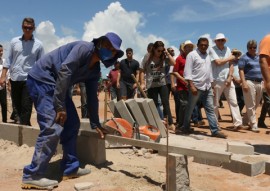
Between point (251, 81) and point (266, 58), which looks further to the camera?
point (251, 81)

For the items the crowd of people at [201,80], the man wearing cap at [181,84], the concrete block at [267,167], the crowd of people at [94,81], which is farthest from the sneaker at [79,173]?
the man wearing cap at [181,84]

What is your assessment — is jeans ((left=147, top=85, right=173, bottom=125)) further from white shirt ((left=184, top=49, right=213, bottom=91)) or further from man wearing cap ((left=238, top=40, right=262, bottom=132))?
man wearing cap ((left=238, top=40, right=262, bottom=132))

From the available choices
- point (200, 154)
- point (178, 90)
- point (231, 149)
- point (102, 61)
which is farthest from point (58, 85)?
point (178, 90)

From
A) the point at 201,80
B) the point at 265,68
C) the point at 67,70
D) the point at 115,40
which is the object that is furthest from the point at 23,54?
the point at 265,68

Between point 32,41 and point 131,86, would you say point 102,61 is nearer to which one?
point 32,41

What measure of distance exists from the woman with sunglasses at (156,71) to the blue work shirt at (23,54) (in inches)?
88.9

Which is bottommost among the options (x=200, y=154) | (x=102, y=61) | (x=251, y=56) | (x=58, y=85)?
(x=200, y=154)

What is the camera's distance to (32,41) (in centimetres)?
655

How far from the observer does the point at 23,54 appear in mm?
6566

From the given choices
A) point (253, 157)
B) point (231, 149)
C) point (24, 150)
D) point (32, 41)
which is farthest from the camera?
point (32, 41)

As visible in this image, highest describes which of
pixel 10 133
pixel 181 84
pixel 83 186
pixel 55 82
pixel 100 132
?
pixel 181 84

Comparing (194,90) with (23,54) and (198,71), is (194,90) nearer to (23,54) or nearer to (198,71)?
(198,71)

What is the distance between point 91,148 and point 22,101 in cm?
217

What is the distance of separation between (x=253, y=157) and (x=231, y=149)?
41 centimetres
